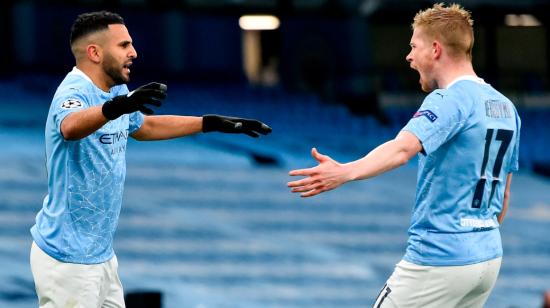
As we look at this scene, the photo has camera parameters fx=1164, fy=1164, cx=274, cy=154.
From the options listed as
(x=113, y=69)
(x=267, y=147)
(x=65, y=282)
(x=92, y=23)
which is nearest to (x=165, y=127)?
(x=113, y=69)

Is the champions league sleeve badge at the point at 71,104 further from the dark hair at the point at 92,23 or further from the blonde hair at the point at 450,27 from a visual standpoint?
the blonde hair at the point at 450,27

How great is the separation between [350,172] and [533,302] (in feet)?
33.1

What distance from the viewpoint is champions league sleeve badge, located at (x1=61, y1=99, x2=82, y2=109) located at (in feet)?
15.3

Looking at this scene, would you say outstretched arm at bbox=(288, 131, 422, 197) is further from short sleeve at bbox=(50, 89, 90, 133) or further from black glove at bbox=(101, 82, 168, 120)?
short sleeve at bbox=(50, 89, 90, 133)

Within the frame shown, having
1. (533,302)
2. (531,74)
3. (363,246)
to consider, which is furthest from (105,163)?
(531,74)

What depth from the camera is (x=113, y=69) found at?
4898 millimetres

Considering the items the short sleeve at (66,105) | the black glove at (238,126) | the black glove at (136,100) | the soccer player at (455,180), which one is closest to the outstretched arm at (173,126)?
the black glove at (238,126)

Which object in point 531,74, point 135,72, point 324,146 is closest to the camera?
point 324,146

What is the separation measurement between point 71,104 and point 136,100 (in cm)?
42

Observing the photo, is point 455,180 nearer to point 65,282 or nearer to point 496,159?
point 496,159

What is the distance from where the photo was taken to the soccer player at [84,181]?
4.77m

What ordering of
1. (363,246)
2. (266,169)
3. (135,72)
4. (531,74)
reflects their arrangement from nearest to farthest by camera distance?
(363,246)
(266,169)
(135,72)
(531,74)

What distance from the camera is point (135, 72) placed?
965 inches

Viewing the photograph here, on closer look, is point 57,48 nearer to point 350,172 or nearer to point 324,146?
point 324,146
